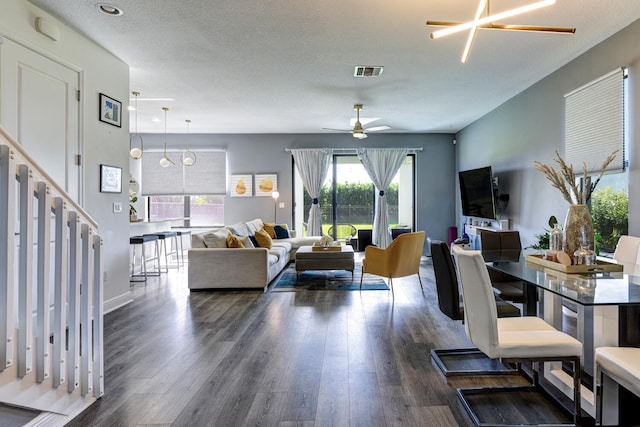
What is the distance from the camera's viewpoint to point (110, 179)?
4.17m

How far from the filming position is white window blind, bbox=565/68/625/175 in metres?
3.63

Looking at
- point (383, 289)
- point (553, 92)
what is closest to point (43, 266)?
point (383, 289)

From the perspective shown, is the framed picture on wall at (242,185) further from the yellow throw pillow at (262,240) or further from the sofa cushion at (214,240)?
the sofa cushion at (214,240)

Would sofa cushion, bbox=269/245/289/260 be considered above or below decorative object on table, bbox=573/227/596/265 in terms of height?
below

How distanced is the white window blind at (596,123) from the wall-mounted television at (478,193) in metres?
1.69

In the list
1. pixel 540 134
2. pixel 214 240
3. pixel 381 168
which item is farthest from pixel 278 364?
pixel 381 168

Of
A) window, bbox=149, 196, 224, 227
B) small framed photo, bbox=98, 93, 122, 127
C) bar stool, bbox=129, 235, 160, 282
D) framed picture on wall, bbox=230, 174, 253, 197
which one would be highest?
small framed photo, bbox=98, 93, 122, 127

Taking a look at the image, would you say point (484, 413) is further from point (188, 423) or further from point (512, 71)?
point (512, 71)

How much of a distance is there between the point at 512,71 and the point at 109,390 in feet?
17.7

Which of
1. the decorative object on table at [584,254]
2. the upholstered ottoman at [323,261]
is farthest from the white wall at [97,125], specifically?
the decorative object on table at [584,254]

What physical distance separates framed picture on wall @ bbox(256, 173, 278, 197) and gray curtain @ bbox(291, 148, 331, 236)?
631mm

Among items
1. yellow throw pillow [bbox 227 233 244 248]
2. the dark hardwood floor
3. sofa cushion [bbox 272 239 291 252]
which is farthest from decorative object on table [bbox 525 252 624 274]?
sofa cushion [bbox 272 239 291 252]

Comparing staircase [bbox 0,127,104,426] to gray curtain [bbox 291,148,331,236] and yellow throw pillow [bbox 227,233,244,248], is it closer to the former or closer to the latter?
yellow throw pillow [bbox 227,233,244,248]

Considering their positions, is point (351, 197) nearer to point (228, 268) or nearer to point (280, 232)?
point (280, 232)
